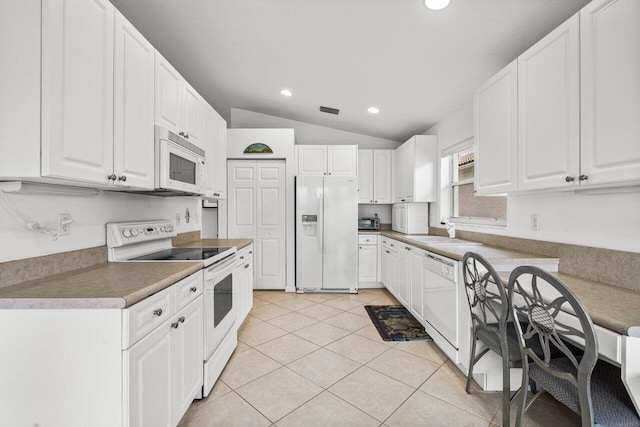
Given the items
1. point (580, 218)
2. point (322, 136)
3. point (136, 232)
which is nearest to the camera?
point (580, 218)

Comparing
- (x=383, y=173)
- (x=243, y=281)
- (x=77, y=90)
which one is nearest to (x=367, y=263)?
(x=383, y=173)

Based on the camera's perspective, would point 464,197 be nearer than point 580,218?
No

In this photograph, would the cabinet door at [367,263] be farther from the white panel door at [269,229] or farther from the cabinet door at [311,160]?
the cabinet door at [311,160]

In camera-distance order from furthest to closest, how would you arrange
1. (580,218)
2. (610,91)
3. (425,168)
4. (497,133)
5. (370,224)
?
(370,224), (425,168), (497,133), (580,218), (610,91)

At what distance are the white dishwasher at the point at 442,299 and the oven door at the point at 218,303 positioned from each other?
1720 millimetres

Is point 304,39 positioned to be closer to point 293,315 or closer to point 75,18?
point 75,18

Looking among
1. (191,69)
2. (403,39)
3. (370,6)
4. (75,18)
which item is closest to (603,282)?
(403,39)

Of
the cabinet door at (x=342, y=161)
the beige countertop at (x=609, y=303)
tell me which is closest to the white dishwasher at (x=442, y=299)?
the beige countertop at (x=609, y=303)

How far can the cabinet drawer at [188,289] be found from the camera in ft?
4.62

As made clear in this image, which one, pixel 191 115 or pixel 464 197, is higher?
pixel 191 115

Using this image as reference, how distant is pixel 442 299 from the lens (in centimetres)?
227

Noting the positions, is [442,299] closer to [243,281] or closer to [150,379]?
[243,281]

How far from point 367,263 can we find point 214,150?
2.66 metres

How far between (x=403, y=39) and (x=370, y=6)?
15.8 inches
